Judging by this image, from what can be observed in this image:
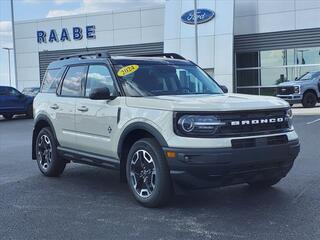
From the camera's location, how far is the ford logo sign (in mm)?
33312

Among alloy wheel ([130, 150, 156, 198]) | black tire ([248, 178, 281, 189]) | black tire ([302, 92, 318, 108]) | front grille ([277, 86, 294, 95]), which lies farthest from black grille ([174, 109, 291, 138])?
black tire ([302, 92, 318, 108])

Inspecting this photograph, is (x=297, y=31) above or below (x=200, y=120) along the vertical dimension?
above

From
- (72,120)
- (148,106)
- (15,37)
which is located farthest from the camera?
(15,37)

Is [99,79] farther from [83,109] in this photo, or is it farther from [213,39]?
[213,39]

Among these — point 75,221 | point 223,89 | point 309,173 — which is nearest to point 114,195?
point 75,221

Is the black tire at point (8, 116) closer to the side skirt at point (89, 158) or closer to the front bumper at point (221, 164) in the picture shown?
the side skirt at point (89, 158)

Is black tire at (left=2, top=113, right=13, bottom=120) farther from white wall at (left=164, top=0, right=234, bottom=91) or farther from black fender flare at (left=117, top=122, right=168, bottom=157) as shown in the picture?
black fender flare at (left=117, top=122, right=168, bottom=157)

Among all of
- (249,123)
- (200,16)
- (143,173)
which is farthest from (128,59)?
(200,16)

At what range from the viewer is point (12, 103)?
82.9 feet

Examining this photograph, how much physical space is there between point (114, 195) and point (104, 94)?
1.35m

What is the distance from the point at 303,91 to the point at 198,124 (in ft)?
64.7

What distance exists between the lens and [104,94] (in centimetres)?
654

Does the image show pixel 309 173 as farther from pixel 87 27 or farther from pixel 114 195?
pixel 87 27

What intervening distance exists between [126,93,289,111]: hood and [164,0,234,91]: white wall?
27.2 metres
